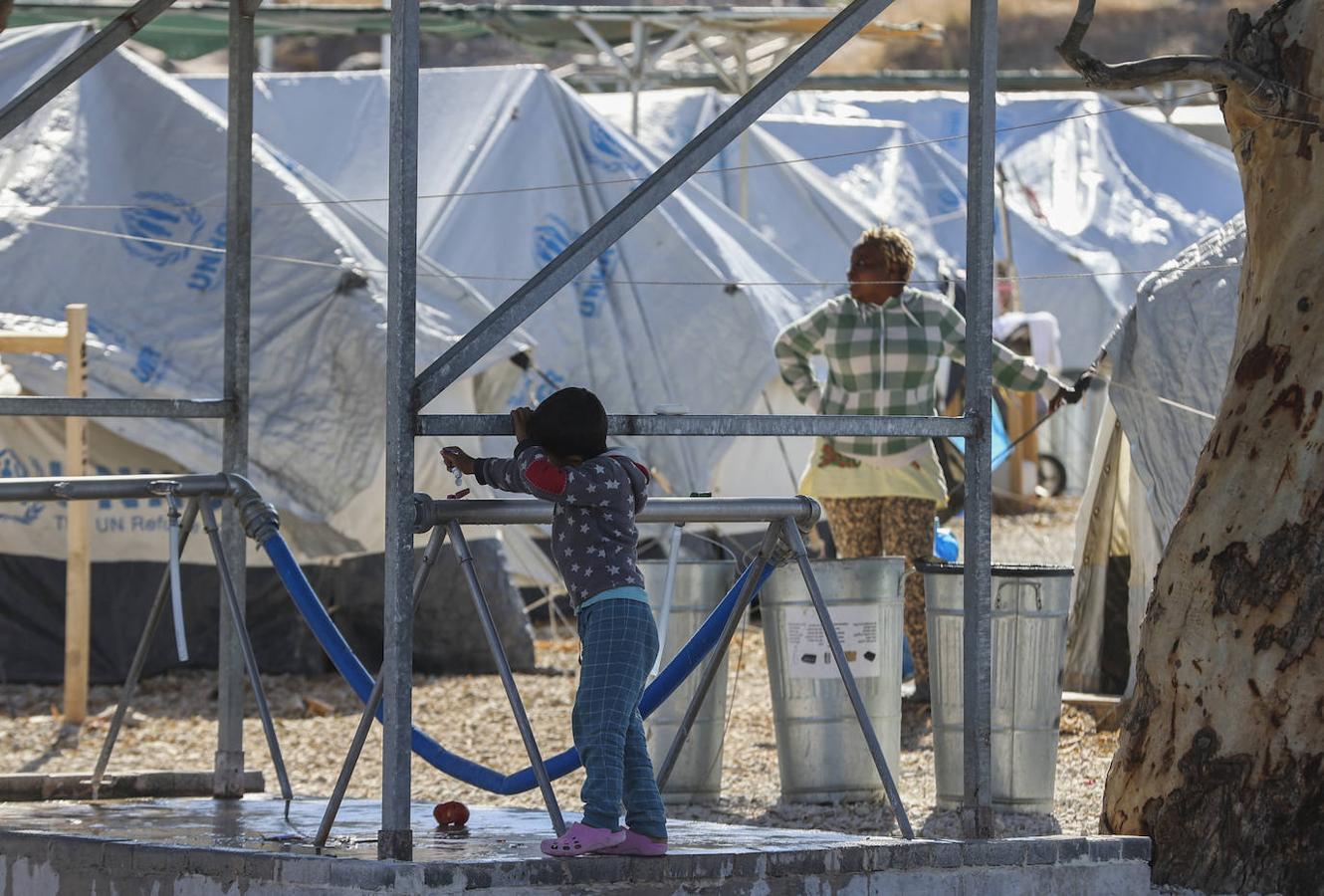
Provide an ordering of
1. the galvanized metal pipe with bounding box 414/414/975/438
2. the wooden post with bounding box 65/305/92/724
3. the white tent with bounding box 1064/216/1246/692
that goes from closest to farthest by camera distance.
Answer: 1. the galvanized metal pipe with bounding box 414/414/975/438
2. the white tent with bounding box 1064/216/1246/692
3. the wooden post with bounding box 65/305/92/724

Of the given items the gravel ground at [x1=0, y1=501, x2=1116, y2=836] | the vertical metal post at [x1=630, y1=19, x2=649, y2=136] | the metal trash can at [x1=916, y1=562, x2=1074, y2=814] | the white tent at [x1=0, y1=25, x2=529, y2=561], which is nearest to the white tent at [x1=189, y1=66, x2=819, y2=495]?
the white tent at [x1=0, y1=25, x2=529, y2=561]

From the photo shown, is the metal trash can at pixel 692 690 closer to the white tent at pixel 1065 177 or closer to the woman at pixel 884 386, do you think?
the woman at pixel 884 386

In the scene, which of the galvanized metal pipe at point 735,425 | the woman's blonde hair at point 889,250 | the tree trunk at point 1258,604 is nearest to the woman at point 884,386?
the woman's blonde hair at point 889,250

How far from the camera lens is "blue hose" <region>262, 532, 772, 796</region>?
447 cm

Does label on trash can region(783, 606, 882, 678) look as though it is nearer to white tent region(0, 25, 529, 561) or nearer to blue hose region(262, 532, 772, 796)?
blue hose region(262, 532, 772, 796)

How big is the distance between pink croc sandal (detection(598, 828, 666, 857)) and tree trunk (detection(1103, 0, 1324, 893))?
1391 mm

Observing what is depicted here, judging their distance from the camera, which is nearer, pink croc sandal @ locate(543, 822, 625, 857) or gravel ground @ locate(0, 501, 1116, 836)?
pink croc sandal @ locate(543, 822, 625, 857)

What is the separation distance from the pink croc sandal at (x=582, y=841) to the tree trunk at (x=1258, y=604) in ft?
4.92

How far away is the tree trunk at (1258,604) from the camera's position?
4.69 m

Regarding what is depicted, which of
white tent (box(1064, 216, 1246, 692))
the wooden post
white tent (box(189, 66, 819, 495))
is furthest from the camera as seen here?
white tent (box(189, 66, 819, 495))

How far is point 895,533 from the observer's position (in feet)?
25.3

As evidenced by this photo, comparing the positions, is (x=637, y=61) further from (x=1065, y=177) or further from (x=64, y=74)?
(x=64, y=74)

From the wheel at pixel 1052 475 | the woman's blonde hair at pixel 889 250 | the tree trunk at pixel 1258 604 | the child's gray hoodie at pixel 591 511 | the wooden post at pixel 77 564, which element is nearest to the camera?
the child's gray hoodie at pixel 591 511

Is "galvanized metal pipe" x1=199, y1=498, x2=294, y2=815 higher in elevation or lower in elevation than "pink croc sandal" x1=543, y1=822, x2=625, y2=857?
higher
